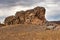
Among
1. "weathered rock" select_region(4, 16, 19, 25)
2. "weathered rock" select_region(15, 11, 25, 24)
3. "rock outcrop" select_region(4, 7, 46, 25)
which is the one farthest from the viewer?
"weathered rock" select_region(4, 16, 19, 25)

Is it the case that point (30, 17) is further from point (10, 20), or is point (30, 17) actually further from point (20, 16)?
point (10, 20)

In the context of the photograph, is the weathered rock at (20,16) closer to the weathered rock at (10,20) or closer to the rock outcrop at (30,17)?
the rock outcrop at (30,17)

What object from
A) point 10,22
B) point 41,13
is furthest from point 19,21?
point 41,13

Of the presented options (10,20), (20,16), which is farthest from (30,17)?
(10,20)

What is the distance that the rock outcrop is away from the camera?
144ft

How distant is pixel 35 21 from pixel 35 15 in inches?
56.3

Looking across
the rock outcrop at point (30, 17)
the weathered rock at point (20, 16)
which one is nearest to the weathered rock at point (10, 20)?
the rock outcrop at point (30, 17)

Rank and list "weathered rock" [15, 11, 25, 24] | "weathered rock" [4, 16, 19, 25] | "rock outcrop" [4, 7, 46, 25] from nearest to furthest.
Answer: "rock outcrop" [4, 7, 46, 25] < "weathered rock" [15, 11, 25, 24] < "weathered rock" [4, 16, 19, 25]

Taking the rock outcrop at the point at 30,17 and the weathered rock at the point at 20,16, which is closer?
the rock outcrop at the point at 30,17

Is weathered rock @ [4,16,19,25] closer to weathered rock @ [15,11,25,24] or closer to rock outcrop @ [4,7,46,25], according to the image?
rock outcrop @ [4,7,46,25]

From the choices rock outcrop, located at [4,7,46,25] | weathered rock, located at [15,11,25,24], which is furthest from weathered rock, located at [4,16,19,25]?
weathered rock, located at [15,11,25,24]

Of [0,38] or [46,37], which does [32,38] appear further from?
[0,38]

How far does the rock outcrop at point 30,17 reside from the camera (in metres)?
43.8

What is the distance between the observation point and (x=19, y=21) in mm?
45375
